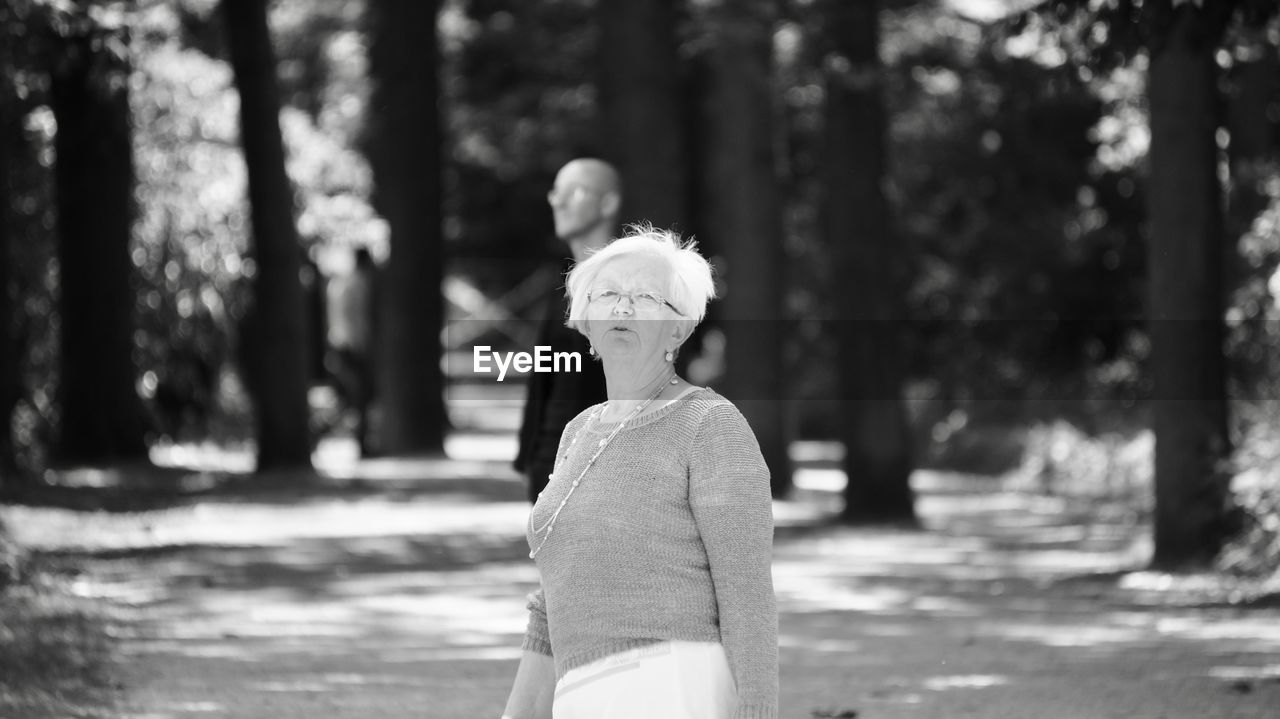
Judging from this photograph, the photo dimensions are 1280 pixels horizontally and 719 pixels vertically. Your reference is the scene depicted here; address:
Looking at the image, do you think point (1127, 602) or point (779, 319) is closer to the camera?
point (1127, 602)

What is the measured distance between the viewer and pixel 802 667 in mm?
9336

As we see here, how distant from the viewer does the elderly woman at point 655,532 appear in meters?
4.07

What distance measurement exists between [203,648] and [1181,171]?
21.3ft

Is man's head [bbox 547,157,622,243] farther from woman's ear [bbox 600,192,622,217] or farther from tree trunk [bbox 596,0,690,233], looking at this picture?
tree trunk [bbox 596,0,690,233]

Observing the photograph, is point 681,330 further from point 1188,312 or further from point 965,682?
point 1188,312

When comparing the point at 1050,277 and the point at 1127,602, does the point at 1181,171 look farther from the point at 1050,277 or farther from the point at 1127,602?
the point at 1050,277

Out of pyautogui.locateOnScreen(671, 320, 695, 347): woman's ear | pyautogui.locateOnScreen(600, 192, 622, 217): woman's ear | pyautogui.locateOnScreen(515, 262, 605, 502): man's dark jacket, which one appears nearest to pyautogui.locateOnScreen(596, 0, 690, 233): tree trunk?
pyautogui.locateOnScreen(515, 262, 605, 502): man's dark jacket

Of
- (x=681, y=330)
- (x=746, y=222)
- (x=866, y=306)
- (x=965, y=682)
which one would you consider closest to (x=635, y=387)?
(x=681, y=330)

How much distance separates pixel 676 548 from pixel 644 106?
1347cm

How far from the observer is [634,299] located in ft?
13.8

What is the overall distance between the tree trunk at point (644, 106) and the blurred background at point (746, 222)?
0.03 metres

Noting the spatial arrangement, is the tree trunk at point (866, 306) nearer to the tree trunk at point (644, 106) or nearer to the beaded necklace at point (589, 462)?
the tree trunk at point (644, 106)

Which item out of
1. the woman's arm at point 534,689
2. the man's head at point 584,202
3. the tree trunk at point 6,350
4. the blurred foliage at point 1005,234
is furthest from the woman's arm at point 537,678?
the blurred foliage at point 1005,234

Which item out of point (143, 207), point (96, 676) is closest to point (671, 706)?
point (96, 676)
